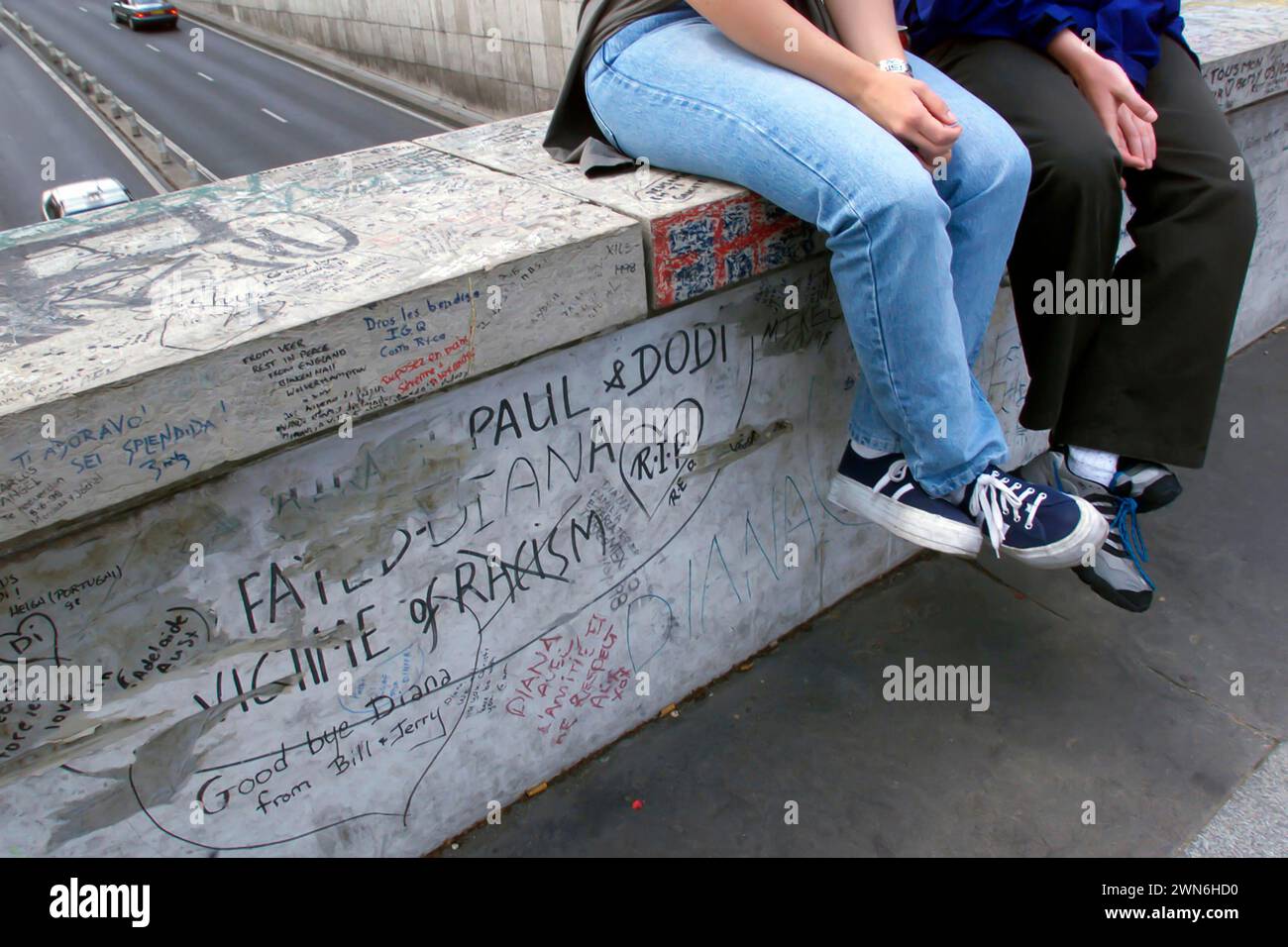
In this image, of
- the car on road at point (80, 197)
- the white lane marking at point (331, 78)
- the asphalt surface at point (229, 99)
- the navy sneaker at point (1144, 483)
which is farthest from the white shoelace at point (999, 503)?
the asphalt surface at point (229, 99)

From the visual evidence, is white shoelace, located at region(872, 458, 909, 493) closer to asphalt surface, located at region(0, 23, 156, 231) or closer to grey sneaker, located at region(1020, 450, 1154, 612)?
grey sneaker, located at region(1020, 450, 1154, 612)

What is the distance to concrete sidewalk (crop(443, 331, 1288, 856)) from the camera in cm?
196

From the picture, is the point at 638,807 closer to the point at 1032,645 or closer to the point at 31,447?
the point at 1032,645

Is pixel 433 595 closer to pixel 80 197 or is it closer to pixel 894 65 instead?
pixel 894 65

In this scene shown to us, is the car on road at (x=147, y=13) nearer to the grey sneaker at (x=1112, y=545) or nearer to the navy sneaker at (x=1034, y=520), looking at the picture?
the grey sneaker at (x=1112, y=545)

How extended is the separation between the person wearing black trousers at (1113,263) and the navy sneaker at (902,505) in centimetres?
34

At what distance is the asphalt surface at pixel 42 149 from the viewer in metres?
18.0

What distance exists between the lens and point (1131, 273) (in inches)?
80.8

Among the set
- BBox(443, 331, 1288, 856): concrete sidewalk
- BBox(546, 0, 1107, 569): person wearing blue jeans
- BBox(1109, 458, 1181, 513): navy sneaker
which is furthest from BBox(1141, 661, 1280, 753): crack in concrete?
BBox(546, 0, 1107, 569): person wearing blue jeans

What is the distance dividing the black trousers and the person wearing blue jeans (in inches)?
6.2

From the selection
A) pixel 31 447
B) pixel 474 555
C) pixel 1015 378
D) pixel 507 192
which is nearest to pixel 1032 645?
pixel 1015 378

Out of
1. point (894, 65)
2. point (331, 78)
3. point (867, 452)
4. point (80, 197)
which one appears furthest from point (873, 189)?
point (331, 78)

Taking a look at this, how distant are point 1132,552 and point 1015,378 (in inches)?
37.6

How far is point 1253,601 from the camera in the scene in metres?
2.53
